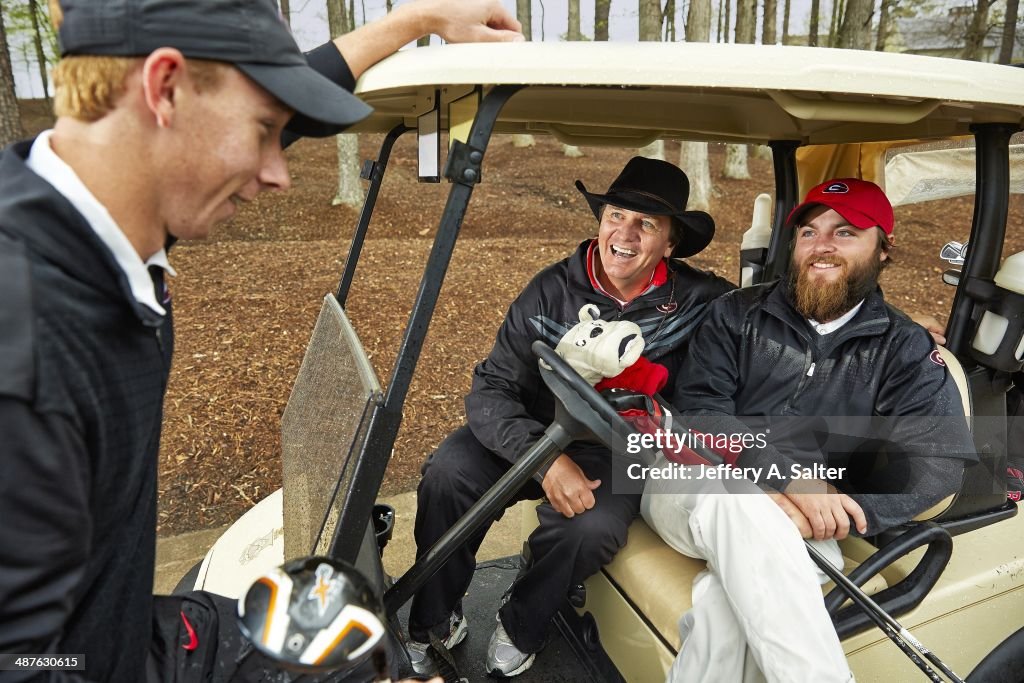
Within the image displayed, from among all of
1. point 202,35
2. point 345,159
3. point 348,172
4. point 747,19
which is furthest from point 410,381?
point 747,19

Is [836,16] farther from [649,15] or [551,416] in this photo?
[551,416]

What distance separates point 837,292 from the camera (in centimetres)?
225

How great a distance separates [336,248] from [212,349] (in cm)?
308

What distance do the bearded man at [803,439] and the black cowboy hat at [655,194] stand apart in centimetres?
34

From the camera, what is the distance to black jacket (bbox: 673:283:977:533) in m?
1.95

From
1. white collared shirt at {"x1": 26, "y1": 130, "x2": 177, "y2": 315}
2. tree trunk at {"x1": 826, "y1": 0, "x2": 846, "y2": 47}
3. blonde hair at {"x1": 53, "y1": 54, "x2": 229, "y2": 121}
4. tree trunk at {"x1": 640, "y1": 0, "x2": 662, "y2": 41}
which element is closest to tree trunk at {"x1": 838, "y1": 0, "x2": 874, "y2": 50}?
tree trunk at {"x1": 640, "y1": 0, "x2": 662, "y2": 41}

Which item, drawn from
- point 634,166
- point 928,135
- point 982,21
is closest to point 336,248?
point 634,166

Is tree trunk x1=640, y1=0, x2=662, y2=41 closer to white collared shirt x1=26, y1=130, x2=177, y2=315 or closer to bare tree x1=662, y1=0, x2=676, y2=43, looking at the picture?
bare tree x1=662, y1=0, x2=676, y2=43

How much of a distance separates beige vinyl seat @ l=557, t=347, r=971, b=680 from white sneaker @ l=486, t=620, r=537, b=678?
258 millimetres

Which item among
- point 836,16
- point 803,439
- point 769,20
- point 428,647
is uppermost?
point 836,16

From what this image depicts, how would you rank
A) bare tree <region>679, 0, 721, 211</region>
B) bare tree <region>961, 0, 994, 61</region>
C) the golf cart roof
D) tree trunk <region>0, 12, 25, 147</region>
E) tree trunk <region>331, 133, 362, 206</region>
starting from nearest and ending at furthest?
the golf cart roof
tree trunk <region>0, 12, 25, 147</region>
tree trunk <region>331, 133, 362, 206</region>
bare tree <region>679, 0, 721, 211</region>
bare tree <region>961, 0, 994, 61</region>

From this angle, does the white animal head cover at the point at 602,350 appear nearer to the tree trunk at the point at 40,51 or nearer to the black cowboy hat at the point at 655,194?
the black cowboy hat at the point at 655,194

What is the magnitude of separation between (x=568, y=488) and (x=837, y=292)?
114 centimetres

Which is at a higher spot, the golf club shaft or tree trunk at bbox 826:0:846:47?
tree trunk at bbox 826:0:846:47
